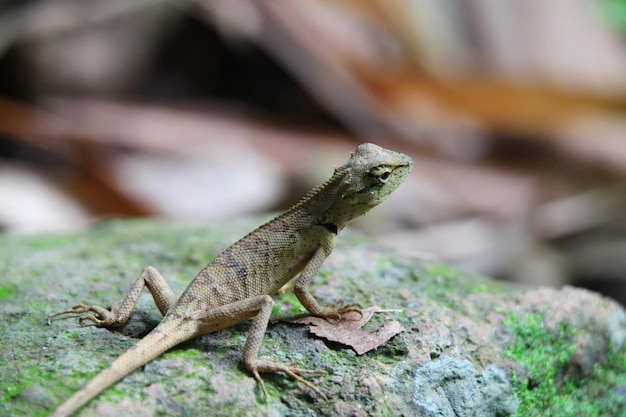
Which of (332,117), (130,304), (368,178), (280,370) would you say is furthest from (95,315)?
(332,117)

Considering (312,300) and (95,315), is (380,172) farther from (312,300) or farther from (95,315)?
(95,315)

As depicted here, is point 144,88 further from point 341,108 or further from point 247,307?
point 247,307

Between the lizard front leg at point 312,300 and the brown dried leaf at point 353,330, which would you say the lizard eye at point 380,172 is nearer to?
the lizard front leg at point 312,300

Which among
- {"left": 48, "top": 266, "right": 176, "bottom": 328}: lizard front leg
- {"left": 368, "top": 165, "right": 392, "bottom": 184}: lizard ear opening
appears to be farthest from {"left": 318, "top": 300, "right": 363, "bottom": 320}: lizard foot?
{"left": 48, "top": 266, "right": 176, "bottom": 328}: lizard front leg

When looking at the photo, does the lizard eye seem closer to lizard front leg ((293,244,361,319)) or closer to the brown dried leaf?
lizard front leg ((293,244,361,319))

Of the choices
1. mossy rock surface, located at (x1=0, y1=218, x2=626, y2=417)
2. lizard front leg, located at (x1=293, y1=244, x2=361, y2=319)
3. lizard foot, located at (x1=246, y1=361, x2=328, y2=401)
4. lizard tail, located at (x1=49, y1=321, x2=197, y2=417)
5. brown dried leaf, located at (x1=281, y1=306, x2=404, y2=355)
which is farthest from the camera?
lizard front leg, located at (x1=293, y1=244, x2=361, y2=319)

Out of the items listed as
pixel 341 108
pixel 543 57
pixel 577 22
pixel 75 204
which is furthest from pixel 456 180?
pixel 75 204
